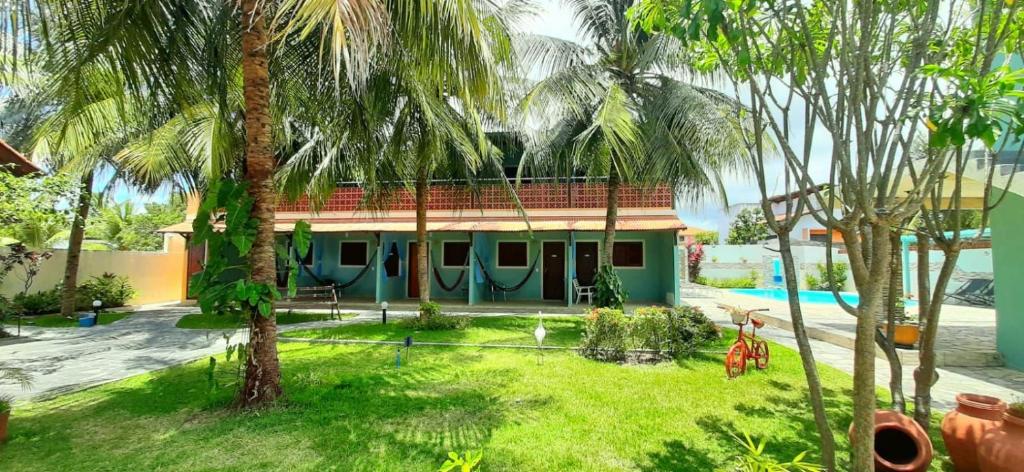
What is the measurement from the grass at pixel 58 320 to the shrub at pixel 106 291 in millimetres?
677

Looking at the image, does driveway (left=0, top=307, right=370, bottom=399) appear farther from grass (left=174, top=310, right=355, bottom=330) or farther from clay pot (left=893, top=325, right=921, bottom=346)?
clay pot (left=893, top=325, right=921, bottom=346)

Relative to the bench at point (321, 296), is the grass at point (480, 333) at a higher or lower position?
lower

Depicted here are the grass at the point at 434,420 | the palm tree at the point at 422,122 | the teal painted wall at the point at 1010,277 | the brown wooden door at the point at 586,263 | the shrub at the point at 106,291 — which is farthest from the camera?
the brown wooden door at the point at 586,263

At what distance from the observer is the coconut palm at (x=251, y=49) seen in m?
2.84

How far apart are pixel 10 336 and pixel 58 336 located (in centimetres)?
64

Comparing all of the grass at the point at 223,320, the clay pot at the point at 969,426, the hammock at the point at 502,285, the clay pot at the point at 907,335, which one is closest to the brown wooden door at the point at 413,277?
the hammock at the point at 502,285

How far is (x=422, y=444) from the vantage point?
3492 millimetres

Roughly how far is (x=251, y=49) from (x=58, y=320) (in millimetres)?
10677

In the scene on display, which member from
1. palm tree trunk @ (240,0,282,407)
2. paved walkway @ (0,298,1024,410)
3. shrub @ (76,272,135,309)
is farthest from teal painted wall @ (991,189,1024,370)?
shrub @ (76,272,135,309)

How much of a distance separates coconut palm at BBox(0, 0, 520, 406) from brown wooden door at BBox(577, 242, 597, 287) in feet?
32.0

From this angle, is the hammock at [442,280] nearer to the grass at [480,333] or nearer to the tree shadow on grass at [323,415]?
the grass at [480,333]

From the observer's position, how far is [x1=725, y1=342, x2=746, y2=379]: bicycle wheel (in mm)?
5453

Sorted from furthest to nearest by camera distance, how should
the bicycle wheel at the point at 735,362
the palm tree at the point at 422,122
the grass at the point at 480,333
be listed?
the grass at the point at 480,333 < the bicycle wheel at the point at 735,362 < the palm tree at the point at 422,122

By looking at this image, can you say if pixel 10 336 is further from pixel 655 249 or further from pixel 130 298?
pixel 655 249
